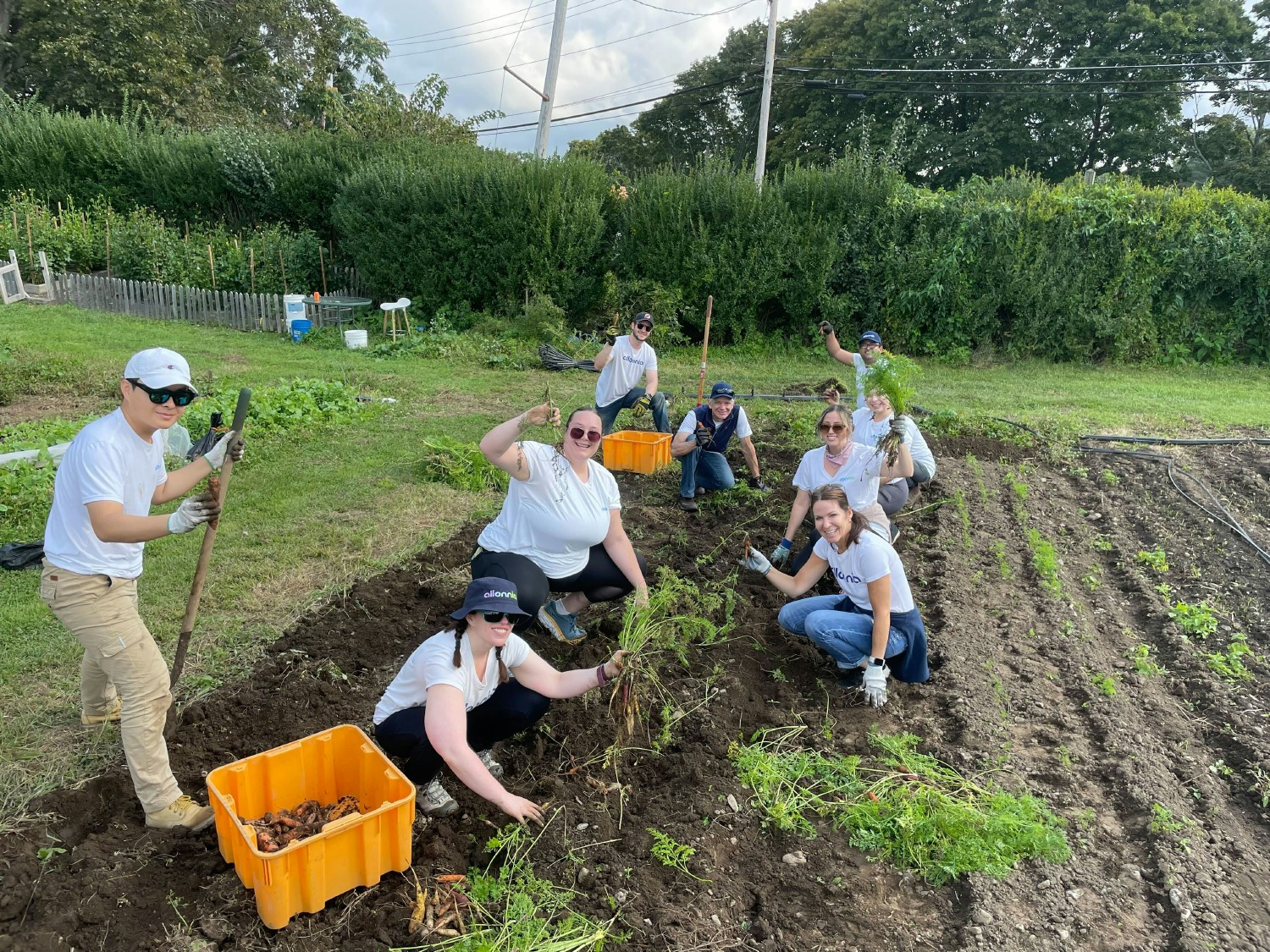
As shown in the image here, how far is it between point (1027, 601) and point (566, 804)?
3659 millimetres

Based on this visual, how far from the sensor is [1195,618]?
5.27 metres

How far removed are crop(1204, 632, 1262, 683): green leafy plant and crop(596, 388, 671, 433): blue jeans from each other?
4.87m

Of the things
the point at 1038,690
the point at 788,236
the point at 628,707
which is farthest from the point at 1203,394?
the point at 628,707

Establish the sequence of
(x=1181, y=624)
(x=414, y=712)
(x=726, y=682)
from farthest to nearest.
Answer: (x=1181, y=624) < (x=726, y=682) < (x=414, y=712)

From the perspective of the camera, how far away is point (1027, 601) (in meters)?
5.53

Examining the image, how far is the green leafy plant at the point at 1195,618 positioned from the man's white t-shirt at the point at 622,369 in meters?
4.53

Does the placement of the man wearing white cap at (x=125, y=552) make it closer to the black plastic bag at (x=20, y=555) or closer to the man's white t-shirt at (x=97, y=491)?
the man's white t-shirt at (x=97, y=491)

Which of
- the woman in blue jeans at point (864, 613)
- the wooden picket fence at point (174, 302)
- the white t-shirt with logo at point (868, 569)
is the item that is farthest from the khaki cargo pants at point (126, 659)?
the wooden picket fence at point (174, 302)

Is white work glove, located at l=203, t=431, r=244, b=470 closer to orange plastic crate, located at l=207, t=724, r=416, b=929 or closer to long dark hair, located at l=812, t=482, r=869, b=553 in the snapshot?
orange plastic crate, located at l=207, t=724, r=416, b=929

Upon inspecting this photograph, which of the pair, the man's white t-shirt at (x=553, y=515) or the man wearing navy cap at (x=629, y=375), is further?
the man wearing navy cap at (x=629, y=375)

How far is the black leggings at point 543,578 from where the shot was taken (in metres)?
4.26

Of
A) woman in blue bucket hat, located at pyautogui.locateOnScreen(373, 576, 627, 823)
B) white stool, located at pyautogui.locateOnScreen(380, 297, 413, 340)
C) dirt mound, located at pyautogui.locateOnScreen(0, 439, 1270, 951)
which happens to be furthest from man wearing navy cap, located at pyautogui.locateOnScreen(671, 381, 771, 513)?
white stool, located at pyautogui.locateOnScreen(380, 297, 413, 340)

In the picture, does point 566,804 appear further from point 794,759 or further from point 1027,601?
point 1027,601

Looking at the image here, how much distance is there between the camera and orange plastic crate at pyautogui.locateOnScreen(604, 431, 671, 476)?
306 inches
